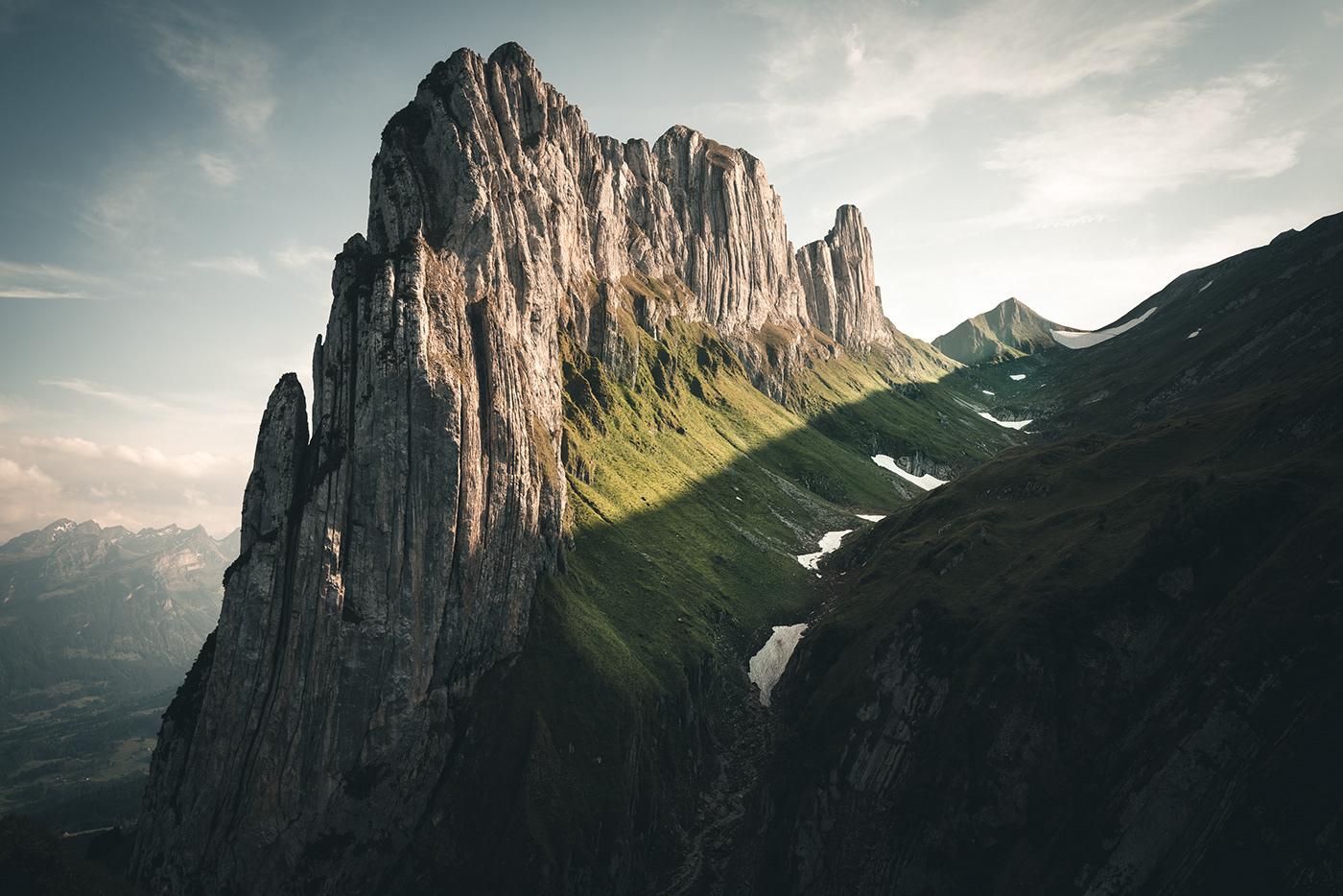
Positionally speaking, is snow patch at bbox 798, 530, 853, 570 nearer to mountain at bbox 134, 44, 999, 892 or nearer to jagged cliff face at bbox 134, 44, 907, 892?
mountain at bbox 134, 44, 999, 892

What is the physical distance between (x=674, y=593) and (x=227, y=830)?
68.1 metres

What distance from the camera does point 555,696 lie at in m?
80.2

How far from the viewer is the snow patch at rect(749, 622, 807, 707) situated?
106 m

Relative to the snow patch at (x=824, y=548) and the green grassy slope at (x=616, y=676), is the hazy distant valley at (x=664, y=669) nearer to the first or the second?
the green grassy slope at (x=616, y=676)

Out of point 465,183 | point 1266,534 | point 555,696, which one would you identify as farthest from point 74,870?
point 1266,534

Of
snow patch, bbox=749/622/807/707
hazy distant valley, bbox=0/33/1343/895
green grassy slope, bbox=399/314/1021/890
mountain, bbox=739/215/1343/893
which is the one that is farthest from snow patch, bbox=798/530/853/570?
mountain, bbox=739/215/1343/893

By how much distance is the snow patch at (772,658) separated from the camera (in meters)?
106

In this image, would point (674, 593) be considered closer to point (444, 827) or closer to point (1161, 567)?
point (444, 827)

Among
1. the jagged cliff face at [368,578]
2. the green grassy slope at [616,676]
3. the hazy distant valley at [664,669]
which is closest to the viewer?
the hazy distant valley at [664,669]

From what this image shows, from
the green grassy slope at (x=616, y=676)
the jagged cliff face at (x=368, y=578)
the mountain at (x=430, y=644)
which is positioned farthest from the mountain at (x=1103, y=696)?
the jagged cliff face at (x=368, y=578)

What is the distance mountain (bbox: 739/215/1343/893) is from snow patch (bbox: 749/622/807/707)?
50.9 feet

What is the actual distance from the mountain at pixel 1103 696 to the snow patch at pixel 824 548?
59.1 m

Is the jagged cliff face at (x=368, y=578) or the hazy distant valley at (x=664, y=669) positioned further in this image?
the jagged cliff face at (x=368, y=578)

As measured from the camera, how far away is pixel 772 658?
111 metres
